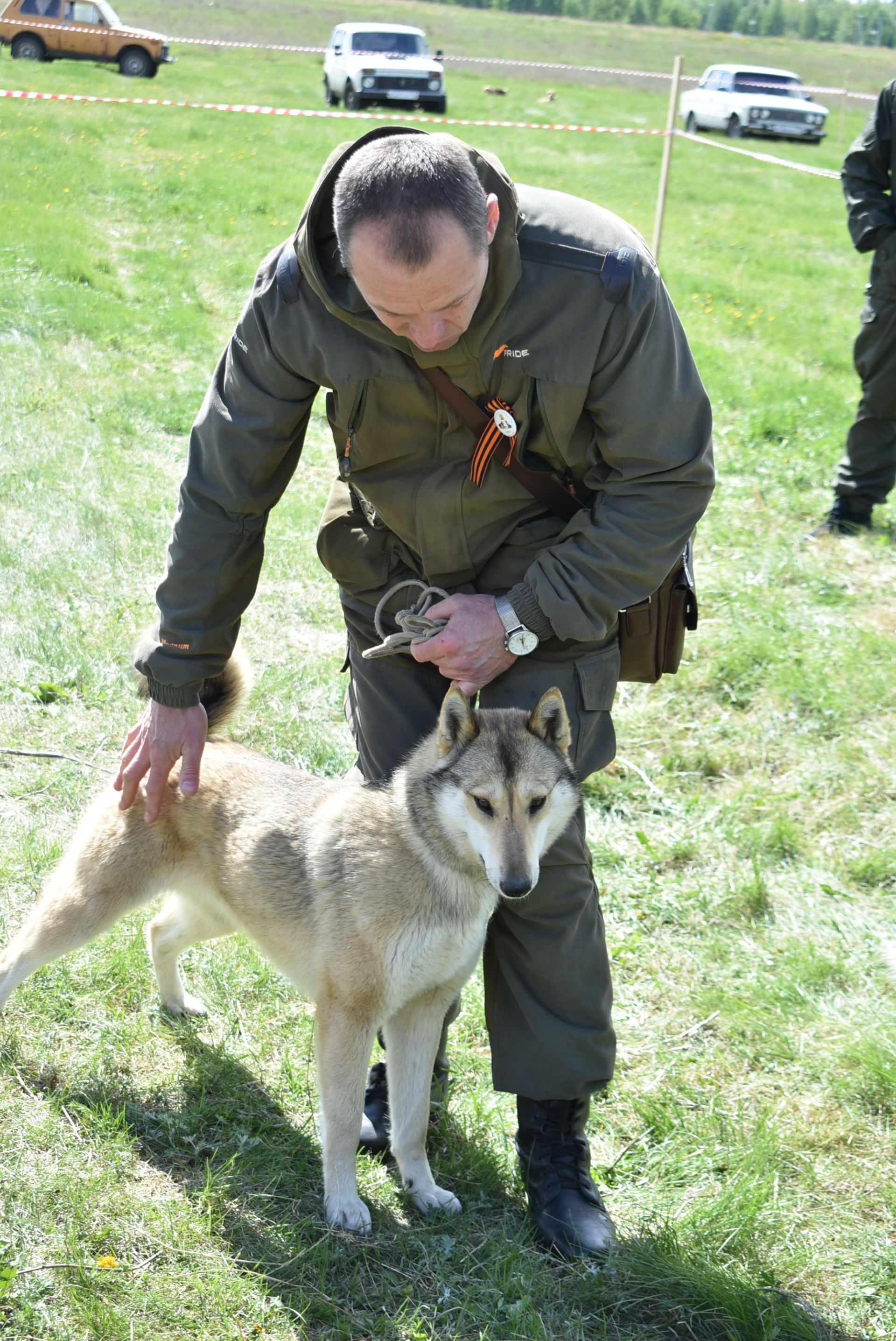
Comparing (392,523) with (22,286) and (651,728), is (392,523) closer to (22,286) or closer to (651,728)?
(651,728)

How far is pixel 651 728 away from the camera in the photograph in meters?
5.25

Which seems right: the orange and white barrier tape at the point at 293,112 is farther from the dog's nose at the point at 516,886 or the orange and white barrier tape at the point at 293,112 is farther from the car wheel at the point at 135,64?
the dog's nose at the point at 516,886

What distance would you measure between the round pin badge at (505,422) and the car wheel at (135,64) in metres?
25.4

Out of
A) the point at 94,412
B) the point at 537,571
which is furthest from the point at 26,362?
the point at 537,571

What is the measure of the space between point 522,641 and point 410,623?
0.29 meters

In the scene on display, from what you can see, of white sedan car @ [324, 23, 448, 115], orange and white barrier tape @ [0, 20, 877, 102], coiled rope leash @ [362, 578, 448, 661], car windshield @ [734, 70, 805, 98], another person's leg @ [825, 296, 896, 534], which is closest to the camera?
coiled rope leash @ [362, 578, 448, 661]

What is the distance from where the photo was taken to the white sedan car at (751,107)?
29.0 meters

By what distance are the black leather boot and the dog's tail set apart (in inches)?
56.5

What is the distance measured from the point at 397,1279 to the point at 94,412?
252 inches

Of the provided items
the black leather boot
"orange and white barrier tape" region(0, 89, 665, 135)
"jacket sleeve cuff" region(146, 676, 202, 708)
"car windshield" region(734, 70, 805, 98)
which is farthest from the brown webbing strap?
"car windshield" region(734, 70, 805, 98)

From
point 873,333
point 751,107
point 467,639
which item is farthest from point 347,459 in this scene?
point 751,107

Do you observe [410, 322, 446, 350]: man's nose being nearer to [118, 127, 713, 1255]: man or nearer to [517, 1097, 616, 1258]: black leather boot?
[118, 127, 713, 1255]: man

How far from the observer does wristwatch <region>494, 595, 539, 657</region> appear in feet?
9.05

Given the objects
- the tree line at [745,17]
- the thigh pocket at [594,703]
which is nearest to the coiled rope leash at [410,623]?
the thigh pocket at [594,703]
